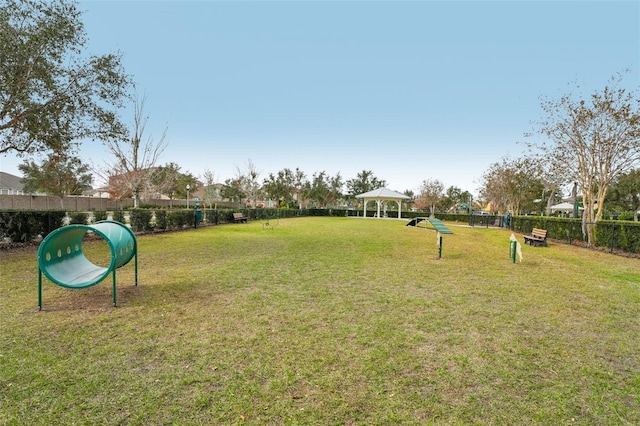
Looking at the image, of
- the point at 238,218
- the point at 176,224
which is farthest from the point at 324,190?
the point at 176,224

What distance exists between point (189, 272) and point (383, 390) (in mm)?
5429

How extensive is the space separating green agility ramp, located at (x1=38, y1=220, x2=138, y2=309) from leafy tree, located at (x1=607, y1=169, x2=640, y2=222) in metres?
48.1

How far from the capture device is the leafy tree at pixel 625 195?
3806 centimetres

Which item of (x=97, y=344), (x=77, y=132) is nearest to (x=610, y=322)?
(x=97, y=344)

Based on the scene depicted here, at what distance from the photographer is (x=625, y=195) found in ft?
132

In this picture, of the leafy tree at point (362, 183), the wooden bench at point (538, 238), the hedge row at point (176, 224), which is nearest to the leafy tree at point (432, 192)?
the leafy tree at point (362, 183)

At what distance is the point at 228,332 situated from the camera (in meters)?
3.86

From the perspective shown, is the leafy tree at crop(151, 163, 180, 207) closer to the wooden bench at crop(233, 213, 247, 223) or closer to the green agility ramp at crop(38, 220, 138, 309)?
the wooden bench at crop(233, 213, 247, 223)

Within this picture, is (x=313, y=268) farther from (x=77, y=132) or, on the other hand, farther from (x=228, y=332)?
(x=77, y=132)

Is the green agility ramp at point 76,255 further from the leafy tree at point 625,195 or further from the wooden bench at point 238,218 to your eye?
the leafy tree at point 625,195

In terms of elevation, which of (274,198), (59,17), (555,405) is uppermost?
(59,17)

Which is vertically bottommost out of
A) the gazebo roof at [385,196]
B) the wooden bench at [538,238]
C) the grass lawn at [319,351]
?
the grass lawn at [319,351]

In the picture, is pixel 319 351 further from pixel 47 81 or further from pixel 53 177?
pixel 53 177

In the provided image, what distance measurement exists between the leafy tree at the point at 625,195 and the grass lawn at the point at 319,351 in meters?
43.4
